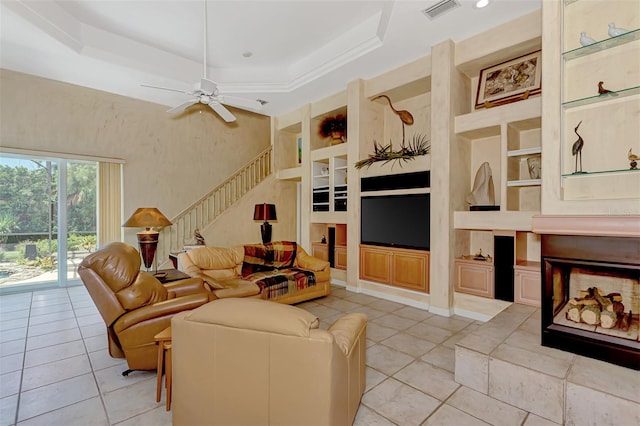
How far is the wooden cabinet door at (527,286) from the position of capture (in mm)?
3426

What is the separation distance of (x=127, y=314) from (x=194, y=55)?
4647 millimetres

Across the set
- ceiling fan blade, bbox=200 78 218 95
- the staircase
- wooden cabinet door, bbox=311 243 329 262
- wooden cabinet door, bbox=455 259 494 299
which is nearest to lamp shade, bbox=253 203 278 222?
the staircase

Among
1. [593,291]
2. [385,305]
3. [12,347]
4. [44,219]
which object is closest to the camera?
[593,291]

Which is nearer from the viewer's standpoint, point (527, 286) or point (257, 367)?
point (257, 367)

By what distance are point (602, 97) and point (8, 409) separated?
4.82 m

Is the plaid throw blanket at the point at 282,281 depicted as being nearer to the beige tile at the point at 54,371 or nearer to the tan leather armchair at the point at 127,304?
the tan leather armchair at the point at 127,304

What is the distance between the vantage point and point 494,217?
12.2ft

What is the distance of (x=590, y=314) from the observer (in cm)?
229

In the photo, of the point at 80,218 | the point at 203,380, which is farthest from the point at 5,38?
the point at 203,380

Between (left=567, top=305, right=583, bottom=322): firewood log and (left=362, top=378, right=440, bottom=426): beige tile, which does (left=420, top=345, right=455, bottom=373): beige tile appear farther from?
(left=567, top=305, right=583, bottom=322): firewood log

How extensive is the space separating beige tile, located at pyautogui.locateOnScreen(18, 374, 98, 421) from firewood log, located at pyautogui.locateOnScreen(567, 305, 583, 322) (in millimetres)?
3749

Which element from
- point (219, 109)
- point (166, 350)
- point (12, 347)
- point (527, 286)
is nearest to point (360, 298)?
point (527, 286)

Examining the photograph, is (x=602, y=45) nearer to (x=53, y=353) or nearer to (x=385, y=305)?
(x=385, y=305)

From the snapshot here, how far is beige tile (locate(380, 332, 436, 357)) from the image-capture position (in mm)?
2947
